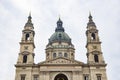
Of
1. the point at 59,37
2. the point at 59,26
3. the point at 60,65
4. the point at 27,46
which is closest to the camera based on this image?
the point at 60,65

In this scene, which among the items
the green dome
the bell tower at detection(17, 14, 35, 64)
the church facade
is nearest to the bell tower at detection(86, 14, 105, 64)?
the church facade

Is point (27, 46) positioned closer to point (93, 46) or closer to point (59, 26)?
point (93, 46)

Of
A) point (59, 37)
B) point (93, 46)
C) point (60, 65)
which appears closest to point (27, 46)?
point (60, 65)

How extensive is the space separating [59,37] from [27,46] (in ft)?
50.5

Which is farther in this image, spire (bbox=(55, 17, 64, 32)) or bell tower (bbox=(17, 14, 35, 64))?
spire (bbox=(55, 17, 64, 32))

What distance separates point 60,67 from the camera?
45.0 m

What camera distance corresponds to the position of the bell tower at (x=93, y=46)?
151ft

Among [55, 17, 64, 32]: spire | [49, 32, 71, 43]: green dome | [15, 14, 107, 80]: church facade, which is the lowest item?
[15, 14, 107, 80]: church facade

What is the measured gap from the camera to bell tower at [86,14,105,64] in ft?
151

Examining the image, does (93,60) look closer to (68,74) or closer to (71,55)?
(68,74)

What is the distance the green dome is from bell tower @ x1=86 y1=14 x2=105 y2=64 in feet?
38.5

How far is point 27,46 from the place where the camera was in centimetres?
4719

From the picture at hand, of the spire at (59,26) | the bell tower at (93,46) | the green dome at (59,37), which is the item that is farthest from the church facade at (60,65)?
the spire at (59,26)

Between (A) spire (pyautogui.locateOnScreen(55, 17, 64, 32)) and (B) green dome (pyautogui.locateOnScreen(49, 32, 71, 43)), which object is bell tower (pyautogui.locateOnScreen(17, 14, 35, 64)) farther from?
(A) spire (pyautogui.locateOnScreen(55, 17, 64, 32))
